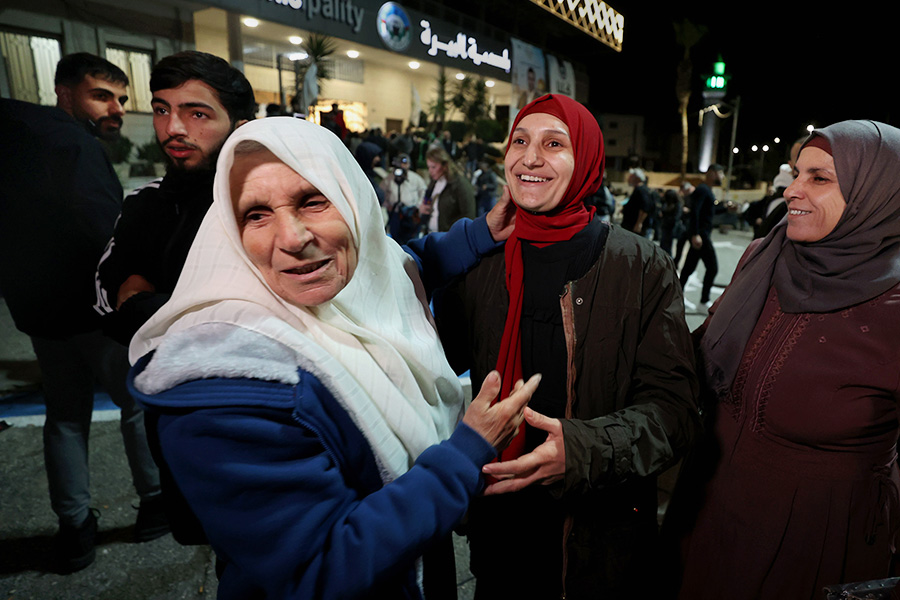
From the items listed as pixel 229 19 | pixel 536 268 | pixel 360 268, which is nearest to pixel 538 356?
pixel 536 268

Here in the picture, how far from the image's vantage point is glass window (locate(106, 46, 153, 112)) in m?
8.73

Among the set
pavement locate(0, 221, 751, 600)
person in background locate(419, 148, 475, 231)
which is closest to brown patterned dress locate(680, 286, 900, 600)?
pavement locate(0, 221, 751, 600)

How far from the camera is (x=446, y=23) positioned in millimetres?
18500

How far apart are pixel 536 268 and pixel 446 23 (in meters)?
19.6

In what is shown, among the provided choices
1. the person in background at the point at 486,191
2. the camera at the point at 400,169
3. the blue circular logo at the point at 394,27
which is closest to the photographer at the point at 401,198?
the camera at the point at 400,169

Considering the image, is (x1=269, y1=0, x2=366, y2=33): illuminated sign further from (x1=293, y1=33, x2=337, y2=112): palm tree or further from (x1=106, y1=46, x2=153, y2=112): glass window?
(x1=106, y1=46, x2=153, y2=112): glass window

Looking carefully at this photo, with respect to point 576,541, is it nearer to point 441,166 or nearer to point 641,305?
point 641,305

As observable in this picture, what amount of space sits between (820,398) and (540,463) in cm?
99

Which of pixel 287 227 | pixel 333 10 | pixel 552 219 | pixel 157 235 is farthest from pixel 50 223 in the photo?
pixel 333 10

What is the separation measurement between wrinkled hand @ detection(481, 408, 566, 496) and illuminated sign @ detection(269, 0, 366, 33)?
14.4 meters

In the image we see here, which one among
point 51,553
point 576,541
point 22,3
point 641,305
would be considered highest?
point 22,3

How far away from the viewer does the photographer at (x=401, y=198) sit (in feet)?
26.0

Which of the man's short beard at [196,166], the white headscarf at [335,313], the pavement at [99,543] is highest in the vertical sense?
the man's short beard at [196,166]

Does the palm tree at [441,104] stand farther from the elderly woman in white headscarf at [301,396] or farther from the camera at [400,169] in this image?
the elderly woman in white headscarf at [301,396]
